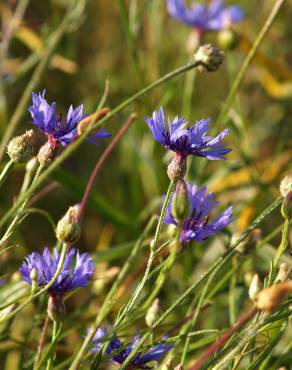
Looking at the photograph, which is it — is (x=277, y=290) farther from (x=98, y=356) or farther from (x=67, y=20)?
(x=67, y=20)

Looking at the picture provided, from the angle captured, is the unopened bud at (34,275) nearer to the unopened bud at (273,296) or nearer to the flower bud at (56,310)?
the flower bud at (56,310)

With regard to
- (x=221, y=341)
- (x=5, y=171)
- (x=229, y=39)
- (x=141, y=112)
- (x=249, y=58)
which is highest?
(x=141, y=112)

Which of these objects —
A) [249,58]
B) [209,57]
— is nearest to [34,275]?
[209,57]

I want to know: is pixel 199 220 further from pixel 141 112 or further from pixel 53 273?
pixel 141 112

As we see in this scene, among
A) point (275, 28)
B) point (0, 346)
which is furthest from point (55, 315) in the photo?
point (275, 28)

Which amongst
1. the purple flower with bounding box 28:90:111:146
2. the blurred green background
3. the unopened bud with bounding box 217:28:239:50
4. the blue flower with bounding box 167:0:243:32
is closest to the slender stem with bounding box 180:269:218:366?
the purple flower with bounding box 28:90:111:146

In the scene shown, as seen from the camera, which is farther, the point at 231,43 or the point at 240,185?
the point at 240,185

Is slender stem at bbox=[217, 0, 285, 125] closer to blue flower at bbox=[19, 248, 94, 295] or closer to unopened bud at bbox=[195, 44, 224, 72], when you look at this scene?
unopened bud at bbox=[195, 44, 224, 72]
